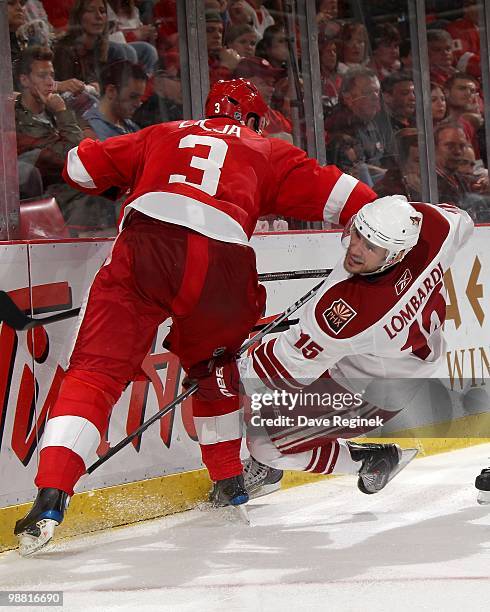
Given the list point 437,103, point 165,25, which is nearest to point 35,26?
point 165,25

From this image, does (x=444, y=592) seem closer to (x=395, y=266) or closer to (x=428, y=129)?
(x=395, y=266)

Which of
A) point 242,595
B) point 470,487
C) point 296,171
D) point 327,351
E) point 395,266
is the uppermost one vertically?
point 296,171

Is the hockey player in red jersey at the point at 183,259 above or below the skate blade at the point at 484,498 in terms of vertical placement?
above

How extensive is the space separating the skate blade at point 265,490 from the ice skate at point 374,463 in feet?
1.35

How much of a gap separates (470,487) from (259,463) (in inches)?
25.8

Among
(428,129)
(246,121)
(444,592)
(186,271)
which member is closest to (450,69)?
(428,129)

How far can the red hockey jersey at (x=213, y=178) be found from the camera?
2.79 metres

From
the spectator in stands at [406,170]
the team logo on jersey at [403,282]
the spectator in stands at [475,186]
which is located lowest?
the spectator in stands at [475,186]

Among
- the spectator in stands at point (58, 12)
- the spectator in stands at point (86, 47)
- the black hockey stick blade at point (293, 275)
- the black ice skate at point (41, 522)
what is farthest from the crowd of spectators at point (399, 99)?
the black ice skate at point (41, 522)

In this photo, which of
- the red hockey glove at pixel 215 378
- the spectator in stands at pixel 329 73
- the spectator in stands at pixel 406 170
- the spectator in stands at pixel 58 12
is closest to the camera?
the red hockey glove at pixel 215 378

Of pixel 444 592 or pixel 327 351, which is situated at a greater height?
pixel 327 351

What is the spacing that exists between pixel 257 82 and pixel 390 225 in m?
1.48

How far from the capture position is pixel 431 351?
3.16m

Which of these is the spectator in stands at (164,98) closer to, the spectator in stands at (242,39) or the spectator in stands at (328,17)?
the spectator in stands at (242,39)
